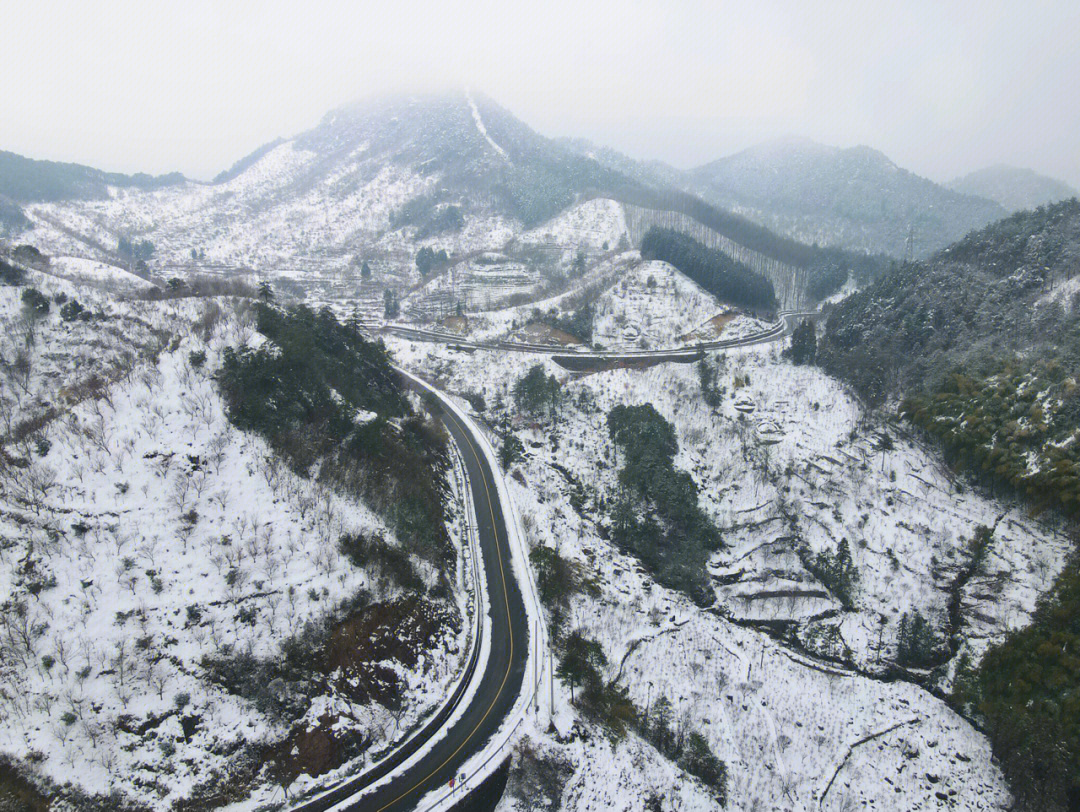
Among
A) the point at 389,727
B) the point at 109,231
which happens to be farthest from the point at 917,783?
the point at 109,231

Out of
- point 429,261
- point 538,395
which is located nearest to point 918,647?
point 538,395

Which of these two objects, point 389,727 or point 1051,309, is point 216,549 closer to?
point 389,727

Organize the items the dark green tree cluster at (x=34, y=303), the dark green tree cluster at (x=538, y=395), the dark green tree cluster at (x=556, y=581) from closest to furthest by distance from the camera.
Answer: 1. the dark green tree cluster at (x=556, y=581)
2. the dark green tree cluster at (x=34, y=303)
3. the dark green tree cluster at (x=538, y=395)

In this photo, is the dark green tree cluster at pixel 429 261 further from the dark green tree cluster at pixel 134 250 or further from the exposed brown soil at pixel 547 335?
the dark green tree cluster at pixel 134 250

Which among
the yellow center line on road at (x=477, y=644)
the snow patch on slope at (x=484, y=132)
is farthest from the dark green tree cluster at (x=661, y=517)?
the snow patch on slope at (x=484, y=132)

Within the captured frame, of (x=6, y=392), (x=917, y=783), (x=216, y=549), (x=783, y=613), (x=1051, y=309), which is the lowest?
(x=917, y=783)

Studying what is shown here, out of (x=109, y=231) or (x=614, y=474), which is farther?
(x=109, y=231)

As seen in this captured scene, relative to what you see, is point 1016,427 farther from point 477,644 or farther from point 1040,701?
point 477,644
